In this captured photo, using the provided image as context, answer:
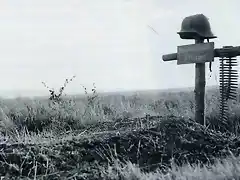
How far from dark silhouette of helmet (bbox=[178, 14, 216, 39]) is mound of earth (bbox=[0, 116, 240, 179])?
74.3 inches

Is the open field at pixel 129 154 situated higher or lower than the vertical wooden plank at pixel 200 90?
lower

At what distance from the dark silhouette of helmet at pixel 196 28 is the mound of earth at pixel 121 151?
74.3 inches

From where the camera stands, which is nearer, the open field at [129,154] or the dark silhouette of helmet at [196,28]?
the open field at [129,154]

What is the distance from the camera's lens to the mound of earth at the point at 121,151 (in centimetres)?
405

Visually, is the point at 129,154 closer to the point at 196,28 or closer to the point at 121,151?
the point at 121,151

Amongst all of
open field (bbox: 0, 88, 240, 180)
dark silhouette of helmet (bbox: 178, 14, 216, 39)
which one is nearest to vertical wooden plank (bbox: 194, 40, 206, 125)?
dark silhouette of helmet (bbox: 178, 14, 216, 39)

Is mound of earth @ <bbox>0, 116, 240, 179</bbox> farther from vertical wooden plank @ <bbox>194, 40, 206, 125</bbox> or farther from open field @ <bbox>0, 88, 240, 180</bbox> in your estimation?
vertical wooden plank @ <bbox>194, 40, 206, 125</bbox>

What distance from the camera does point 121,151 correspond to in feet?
15.5

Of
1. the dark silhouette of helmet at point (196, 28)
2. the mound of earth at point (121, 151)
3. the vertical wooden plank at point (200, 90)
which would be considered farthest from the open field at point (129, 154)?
the dark silhouette of helmet at point (196, 28)

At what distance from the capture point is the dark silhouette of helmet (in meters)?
6.96

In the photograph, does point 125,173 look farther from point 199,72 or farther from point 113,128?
point 199,72

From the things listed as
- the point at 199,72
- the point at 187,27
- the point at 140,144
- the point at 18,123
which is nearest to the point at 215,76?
the point at 199,72

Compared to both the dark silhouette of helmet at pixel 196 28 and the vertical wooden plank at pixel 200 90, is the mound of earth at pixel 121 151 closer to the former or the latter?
the vertical wooden plank at pixel 200 90

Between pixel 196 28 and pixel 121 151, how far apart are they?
3.20m
